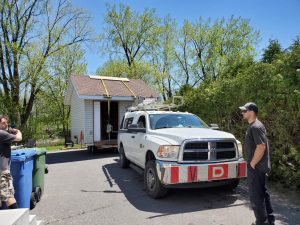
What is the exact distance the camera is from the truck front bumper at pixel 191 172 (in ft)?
18.8

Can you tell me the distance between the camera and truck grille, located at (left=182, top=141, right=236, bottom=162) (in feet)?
19.6

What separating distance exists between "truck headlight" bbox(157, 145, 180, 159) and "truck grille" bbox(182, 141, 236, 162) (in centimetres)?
17

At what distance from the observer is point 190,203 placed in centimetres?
608

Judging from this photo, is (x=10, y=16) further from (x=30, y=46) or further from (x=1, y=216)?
(x=1, y=216)

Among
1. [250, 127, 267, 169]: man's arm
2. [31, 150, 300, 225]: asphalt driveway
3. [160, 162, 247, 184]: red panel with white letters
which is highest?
[250, 127, 267, 169]: man's arm

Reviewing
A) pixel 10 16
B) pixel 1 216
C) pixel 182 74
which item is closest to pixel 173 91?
pixel 182 74

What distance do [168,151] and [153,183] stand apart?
0.93 m

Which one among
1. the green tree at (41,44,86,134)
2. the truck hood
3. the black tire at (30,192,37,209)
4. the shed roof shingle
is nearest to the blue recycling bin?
the black tire at (30,192,37,209)

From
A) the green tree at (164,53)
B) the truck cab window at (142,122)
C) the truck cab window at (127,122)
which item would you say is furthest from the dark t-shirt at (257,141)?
the green tree at (164,53)

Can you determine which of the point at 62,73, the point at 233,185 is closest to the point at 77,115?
the point at 233,185

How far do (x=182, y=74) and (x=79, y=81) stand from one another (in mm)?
22579

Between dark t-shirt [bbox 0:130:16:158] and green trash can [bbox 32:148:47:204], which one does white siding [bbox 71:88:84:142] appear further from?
dark t-shirt [bbox 0:130:16:158]

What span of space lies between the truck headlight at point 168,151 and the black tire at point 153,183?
40 cm

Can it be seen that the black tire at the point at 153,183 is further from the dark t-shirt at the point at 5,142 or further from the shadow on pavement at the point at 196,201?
the dark t-shirt at the point at 5,142
